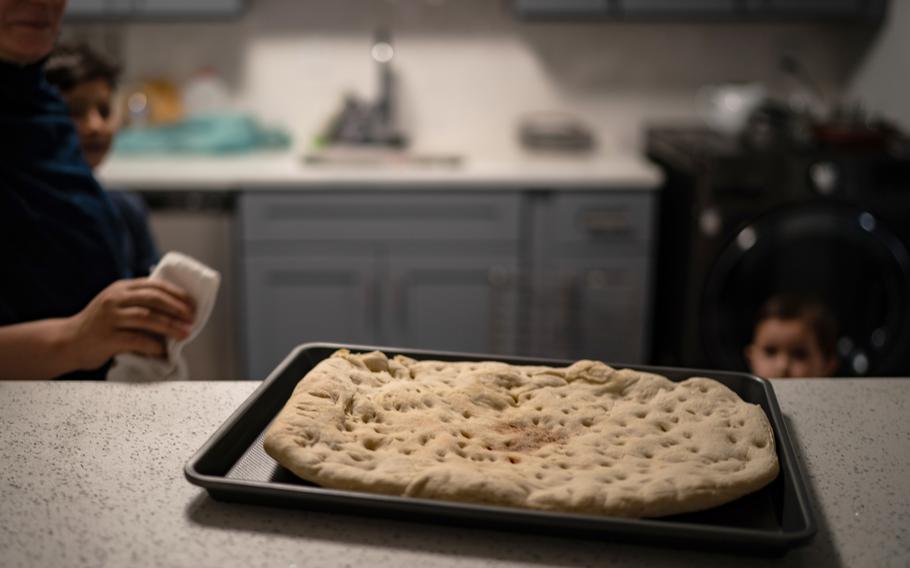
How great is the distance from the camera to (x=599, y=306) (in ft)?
10.1

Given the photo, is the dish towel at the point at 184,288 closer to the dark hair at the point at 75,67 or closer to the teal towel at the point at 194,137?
the dark hair at the point at 75,67

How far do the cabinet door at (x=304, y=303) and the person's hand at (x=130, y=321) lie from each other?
183 centimetres

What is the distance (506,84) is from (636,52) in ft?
1.64

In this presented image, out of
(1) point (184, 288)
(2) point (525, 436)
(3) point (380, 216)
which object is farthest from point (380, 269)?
(2) point (525, 436)

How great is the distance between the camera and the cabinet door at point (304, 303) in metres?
3.00

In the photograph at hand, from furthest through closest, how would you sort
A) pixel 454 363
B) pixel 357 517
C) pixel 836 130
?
pixel 836 130 < pixel 454 363 < pixel 357 517

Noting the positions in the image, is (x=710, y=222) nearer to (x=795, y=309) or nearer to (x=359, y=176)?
(x=795, y=309)

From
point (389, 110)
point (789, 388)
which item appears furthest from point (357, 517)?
point (389, 110)

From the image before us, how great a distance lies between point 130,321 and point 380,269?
189 centimetres

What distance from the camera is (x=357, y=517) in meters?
0.72

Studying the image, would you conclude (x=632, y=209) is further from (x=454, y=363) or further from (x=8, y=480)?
(x=8, y=480)

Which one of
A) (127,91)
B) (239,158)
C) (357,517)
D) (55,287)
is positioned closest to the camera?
(357,517)

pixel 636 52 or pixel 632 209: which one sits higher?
pixel 636 52

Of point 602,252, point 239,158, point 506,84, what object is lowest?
point 602,252
